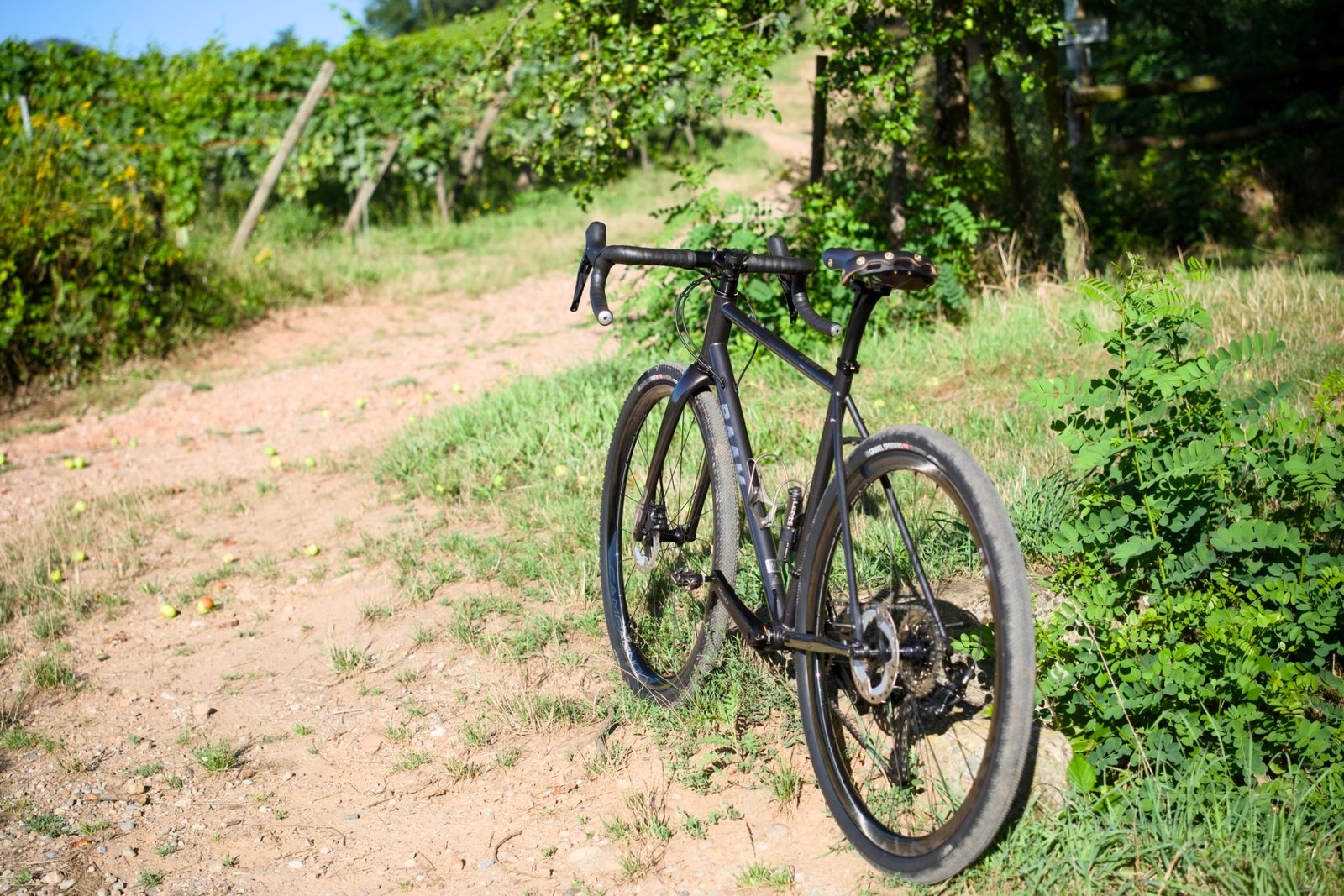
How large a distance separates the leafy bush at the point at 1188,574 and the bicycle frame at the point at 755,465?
1.78 ft

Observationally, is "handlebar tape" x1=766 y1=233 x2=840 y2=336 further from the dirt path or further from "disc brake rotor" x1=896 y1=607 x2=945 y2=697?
the dirt path

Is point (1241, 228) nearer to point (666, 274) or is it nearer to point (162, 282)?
point (666, 274)

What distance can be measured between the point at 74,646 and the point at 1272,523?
4.19 metres

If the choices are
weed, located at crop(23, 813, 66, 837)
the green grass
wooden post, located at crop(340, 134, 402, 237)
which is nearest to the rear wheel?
the green grass

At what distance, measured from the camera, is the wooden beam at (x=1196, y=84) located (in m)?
8.05

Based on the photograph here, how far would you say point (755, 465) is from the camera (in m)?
2.84

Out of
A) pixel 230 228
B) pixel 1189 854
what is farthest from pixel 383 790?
pixel 230 228

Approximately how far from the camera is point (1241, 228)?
8688mm

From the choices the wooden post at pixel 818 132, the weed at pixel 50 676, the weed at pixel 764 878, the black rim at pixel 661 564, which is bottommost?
the weed at pixel 764 878

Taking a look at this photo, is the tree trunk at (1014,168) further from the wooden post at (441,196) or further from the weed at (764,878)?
the wooden post at (441,196)

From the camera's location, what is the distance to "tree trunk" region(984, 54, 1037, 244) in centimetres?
704

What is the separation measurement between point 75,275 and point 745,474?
684 centimetres

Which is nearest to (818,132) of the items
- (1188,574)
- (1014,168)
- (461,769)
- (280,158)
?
(1014,168)


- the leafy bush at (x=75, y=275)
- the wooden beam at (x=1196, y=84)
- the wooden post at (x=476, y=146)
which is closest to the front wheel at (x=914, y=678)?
the wooden beam at (x=1196, y=84)
